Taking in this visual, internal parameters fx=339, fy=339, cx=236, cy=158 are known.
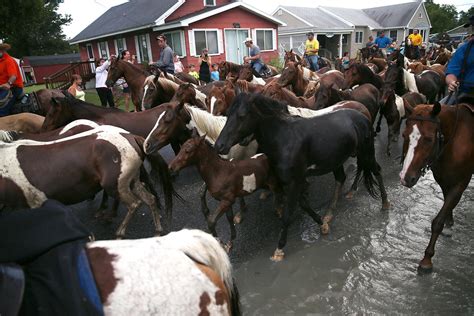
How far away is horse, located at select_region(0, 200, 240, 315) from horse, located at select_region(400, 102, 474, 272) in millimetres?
2531

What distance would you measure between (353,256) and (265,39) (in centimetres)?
2372

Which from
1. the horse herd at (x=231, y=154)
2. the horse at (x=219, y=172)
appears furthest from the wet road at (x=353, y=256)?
the horse at (x=219, y=172)

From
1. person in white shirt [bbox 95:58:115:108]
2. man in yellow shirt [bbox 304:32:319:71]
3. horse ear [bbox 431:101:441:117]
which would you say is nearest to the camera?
horse ear [bbox 431:101:441:117]

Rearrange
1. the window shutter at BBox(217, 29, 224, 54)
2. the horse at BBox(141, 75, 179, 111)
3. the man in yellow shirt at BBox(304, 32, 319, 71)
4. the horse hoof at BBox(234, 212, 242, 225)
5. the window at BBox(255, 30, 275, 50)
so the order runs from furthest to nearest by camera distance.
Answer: the window at BBox(255, 30, 275, 50)
the window shutter at BBox(217, 29, 224, 54)
the man in yellow shirt at BBox(304, 32, 319, 71)
the horse at BBox(141, 75, 179, 111)
the horse hoof at BBox(234, 212, 242, 225)

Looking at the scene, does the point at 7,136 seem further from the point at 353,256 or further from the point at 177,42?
the point at 177,42

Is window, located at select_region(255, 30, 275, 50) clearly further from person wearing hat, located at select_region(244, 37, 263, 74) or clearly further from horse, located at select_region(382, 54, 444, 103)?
horse, located at select_region(382, 54, 444, 103)

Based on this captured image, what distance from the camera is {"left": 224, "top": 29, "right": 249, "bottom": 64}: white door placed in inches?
928

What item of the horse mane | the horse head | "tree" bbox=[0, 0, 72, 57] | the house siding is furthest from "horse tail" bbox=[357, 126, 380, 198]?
"tree" bbox=[0, 0, 72, 57]

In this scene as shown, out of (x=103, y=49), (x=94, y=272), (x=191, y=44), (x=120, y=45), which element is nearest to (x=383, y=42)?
(x=191, y=44)

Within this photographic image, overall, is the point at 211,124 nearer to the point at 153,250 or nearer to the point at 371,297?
the point at 371,297

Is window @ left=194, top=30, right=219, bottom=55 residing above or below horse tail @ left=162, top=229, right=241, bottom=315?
above

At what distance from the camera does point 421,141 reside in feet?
11.0

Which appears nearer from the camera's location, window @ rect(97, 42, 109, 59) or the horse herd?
the horse herd

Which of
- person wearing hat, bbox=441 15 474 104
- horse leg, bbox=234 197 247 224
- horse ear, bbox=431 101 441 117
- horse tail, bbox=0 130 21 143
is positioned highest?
person wearing hat, bbox=441 15 474 104
